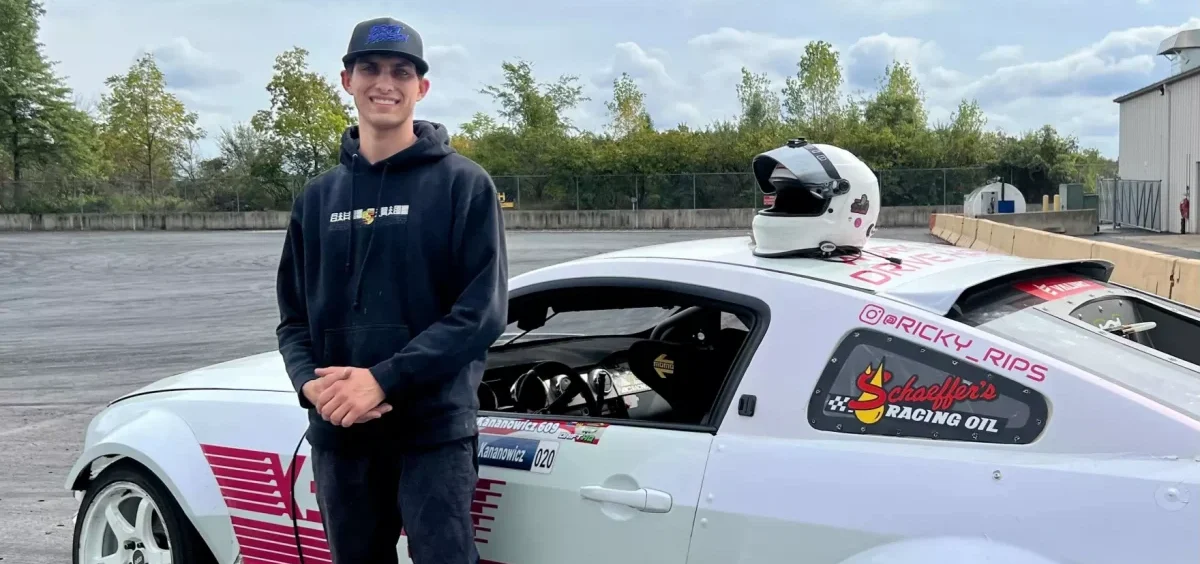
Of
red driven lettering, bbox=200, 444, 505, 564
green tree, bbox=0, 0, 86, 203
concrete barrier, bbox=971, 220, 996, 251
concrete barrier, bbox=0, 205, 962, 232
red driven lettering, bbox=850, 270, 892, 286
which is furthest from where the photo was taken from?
green tree, bbox=0, 0, 86, 203

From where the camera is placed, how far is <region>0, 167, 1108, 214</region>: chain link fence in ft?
134

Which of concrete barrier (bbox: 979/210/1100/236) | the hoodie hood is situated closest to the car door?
the hoodie hood

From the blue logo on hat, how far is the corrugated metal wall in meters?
34.3

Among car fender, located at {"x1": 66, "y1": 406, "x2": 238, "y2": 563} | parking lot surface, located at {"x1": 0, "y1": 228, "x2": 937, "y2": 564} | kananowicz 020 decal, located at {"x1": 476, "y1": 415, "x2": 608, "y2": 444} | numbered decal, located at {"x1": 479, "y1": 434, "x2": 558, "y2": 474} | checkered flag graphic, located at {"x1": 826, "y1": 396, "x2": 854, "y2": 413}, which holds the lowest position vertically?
parking lot surface, located at {"x1": 0, "y1": 228, "x2": 937, "y2": 564}

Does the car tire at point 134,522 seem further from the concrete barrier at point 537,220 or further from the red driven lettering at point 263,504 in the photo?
the concrete barrier at point 537,220

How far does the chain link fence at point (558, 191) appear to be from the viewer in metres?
40.9

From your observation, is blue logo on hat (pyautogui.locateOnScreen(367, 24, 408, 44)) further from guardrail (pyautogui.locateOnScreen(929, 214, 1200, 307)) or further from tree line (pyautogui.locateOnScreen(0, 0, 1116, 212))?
tree line (pyautogui.locateOnScreen(0, 0, 1116, 212))

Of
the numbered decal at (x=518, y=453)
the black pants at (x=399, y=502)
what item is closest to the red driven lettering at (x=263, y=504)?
the black pants at (x=399, y=502)

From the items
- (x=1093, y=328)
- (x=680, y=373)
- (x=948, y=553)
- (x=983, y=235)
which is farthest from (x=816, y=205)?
(x=983, y=235)

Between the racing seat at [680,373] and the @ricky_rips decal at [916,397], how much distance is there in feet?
1.87

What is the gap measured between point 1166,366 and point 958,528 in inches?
31.3

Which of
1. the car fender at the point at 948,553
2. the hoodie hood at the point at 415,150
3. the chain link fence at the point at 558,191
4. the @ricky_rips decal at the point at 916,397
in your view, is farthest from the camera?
the chain link fence at the point at 558,191

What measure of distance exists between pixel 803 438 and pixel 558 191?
43.1 meters

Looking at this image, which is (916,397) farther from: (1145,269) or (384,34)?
(1145,269)
